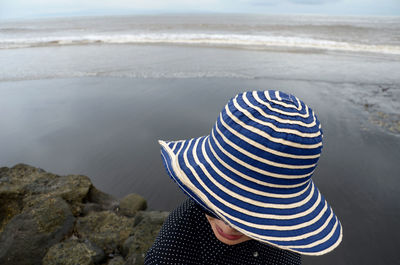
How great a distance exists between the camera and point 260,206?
96 cm

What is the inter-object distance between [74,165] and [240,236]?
3428 mm

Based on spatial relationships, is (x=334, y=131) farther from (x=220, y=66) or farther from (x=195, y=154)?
(x=220, y=66)

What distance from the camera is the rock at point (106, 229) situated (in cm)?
222

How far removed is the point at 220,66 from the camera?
884cm

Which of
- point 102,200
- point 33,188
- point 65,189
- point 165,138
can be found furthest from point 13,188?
point 165,138

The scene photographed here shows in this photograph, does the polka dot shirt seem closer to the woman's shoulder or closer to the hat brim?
the woman's shoulder

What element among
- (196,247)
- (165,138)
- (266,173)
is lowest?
(165,138)

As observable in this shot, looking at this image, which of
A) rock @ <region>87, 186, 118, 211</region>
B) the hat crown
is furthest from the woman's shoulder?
rock @ <region>87, 186, 118, 211</region>

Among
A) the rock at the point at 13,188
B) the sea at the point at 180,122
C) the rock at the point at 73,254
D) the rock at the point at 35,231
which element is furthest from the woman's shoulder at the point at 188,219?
the rock at the point at 13,188

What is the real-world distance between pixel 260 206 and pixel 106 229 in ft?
6.61

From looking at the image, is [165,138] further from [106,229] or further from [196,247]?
[196,247]

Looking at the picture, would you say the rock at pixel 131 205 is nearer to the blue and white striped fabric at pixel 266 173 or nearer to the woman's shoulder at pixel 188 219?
the woman's shoulder at pixel 188 219

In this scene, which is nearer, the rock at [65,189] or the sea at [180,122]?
the rock at [65,189]

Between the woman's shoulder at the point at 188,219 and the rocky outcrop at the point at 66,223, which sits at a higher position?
the woman's shoulder at the point at 188,219
